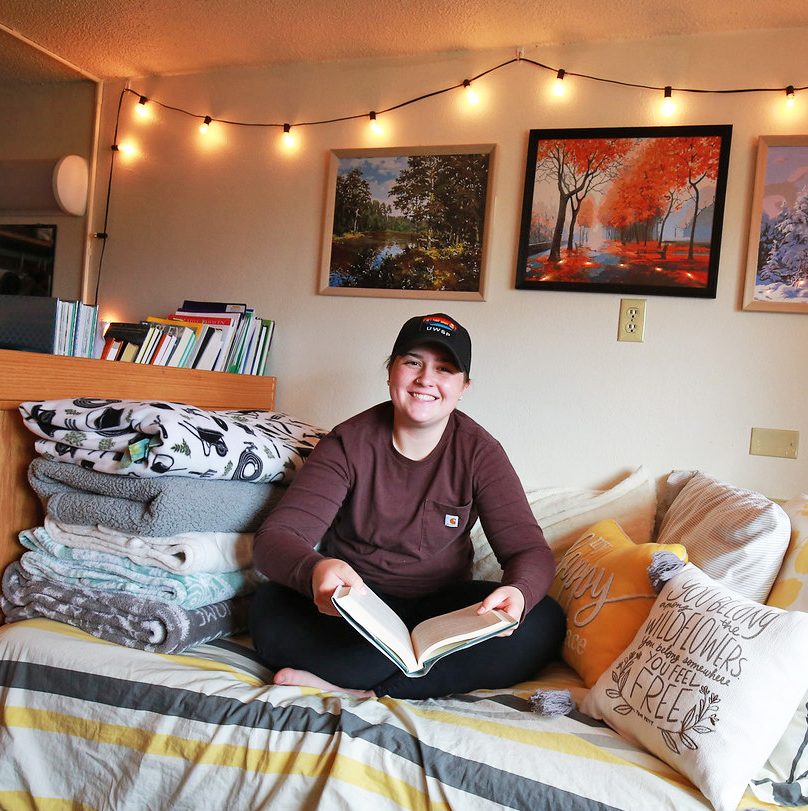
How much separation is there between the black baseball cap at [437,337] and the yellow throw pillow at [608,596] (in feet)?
1.64

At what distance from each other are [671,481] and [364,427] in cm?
90

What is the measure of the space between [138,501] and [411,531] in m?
0.53

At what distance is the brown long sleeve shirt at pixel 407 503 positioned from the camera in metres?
1.41

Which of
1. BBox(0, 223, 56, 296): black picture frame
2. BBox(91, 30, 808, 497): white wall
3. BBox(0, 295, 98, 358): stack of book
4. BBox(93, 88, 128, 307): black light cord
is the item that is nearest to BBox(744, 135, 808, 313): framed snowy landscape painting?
BBox(91, 30, 808, 497): white wall

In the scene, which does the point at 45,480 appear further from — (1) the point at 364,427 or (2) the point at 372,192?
(2) the point at 372,192

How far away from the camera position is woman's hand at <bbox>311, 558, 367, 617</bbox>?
1108mm

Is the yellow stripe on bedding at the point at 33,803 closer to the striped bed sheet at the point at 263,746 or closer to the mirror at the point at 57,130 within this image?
the striped bed sheet at the point at 263,746

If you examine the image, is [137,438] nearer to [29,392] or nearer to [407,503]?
[29,392]

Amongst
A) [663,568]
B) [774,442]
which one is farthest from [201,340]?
[774,442]

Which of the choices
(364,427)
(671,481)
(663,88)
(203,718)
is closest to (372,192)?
(663,88)

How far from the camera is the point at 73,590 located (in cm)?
136

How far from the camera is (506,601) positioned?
1.16m

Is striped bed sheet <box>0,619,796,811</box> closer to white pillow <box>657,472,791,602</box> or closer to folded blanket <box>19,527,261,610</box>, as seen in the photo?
folded blanket <box>19,527,261,610</box>

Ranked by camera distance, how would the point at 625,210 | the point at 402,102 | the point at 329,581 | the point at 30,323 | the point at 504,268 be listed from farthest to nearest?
the point at 402,102 < the point at 504,268 < the point at 625,210 < the point at 30,323 < the point at 329,581
